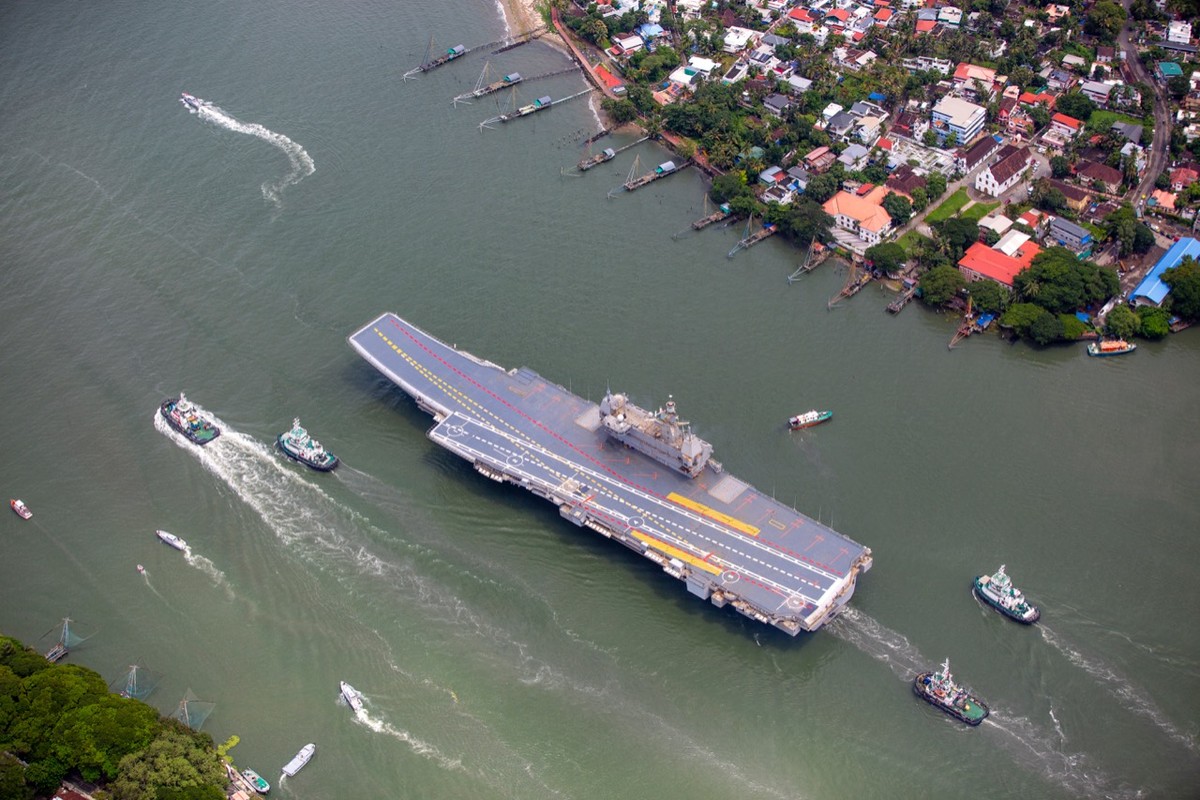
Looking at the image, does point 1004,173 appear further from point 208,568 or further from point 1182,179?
point 208,568

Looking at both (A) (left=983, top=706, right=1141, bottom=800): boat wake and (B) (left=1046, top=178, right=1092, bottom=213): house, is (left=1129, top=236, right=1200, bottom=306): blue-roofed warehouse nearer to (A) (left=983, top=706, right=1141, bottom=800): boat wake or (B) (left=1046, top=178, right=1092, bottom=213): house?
(B) (left=1046, top=178, right=1092, bottom=213): house

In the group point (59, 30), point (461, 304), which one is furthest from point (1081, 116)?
point (59, 30)

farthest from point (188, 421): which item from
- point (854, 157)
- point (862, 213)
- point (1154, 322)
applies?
point (1154, 322)

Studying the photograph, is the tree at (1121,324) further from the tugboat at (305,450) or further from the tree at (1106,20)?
the tugboat at (305,450)

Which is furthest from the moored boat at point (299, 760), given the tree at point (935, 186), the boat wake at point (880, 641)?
the tree at point (935, 186)

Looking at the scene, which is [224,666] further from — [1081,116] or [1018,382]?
[1081,116]

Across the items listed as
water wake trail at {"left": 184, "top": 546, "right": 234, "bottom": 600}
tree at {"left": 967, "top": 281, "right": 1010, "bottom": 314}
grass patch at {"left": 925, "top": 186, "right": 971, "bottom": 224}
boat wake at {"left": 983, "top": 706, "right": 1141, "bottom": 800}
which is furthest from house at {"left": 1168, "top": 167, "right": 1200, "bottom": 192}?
water wake trail at {"left": 184, "top": 546, "right": 234, "bottom": 600}
